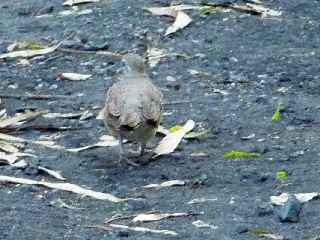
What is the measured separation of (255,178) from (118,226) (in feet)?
4.80

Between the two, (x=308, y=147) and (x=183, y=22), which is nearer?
(x=308, y=147)

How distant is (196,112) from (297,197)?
2.56 m

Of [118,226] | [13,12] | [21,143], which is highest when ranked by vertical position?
[118,226]

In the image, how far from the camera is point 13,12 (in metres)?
14.1

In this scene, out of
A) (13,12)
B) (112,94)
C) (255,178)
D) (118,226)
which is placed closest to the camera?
(118,226)

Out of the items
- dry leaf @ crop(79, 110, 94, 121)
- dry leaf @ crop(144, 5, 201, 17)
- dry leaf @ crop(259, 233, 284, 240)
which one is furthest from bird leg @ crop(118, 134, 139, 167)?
dry leaf @ crop(144, 5, 201, 17)

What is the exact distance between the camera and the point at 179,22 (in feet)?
43.1

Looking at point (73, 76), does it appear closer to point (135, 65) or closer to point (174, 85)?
point (174, 85)

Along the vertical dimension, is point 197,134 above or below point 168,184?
below

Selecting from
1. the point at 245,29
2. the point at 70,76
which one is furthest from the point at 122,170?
the point at 245,29

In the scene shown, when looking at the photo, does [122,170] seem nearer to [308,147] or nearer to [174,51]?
[308,147]

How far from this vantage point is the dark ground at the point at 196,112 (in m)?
7.95

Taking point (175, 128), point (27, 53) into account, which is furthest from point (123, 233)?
point (27, 53)

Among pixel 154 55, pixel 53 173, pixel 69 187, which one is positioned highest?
pixel 69 187
